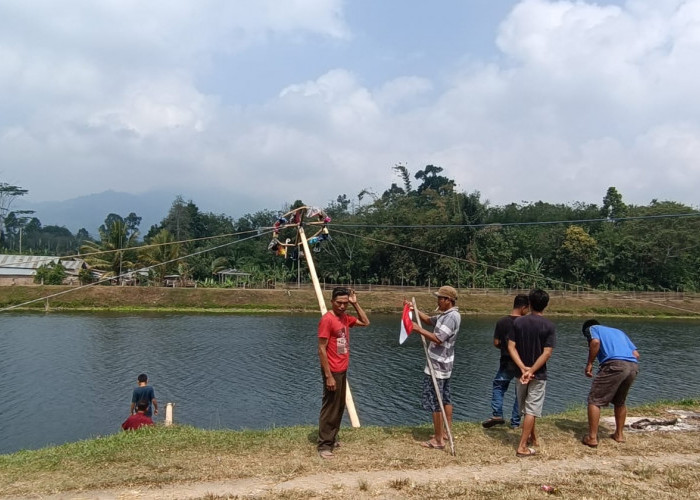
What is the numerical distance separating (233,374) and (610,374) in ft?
57.1

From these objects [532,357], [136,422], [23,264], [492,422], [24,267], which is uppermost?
[23,264]

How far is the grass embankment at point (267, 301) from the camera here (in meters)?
47.3

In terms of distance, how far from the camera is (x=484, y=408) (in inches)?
682

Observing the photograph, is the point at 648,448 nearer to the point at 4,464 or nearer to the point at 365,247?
the point at 4,464

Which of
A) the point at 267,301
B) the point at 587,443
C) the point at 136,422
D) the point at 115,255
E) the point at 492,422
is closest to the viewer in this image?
the point at 587,443

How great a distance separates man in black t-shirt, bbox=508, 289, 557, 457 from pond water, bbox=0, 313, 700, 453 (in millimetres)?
9005

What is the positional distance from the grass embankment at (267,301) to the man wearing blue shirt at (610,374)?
4242 centimetres

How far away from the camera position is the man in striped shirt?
23.0ft

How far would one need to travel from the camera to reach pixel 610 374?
7391mm

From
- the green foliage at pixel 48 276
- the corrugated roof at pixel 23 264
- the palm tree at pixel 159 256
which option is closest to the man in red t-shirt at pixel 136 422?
the palm tree at pixel 159 256

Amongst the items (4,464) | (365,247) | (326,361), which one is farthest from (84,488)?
(365,247)

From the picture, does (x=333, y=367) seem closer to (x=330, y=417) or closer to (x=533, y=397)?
(x=330, y=417)

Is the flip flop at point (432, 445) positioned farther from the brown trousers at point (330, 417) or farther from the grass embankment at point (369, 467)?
the brown trousers at point (330, 417)

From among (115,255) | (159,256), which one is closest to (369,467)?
(115,255)
